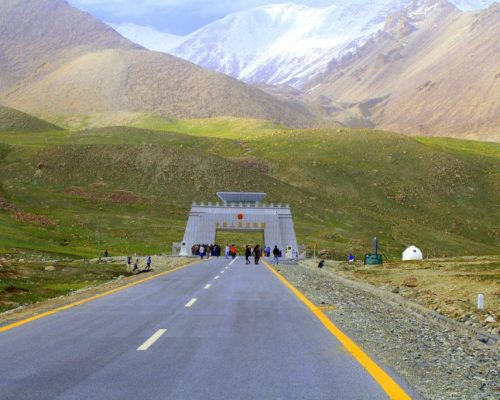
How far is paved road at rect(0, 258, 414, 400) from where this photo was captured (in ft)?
27.4

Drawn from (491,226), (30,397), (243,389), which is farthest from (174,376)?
(491,226)

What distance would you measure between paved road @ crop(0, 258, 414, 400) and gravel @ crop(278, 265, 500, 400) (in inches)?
28.7

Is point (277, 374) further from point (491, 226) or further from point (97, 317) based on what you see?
point (491, 226)

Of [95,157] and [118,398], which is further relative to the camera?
[95,157]

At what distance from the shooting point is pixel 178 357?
10.5 meters

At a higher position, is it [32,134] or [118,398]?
[32,134]

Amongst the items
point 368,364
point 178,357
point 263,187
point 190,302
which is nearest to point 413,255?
point 190,302

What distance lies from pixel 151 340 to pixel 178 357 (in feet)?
5.70

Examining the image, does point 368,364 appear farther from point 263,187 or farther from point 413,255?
point 263,187

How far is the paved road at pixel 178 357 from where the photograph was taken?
8352mm

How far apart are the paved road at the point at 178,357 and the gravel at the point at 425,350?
729mm

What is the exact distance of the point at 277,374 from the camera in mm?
9352

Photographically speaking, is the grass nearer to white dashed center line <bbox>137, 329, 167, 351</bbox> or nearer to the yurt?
white dashed center line <bbox>137, 329, 167, 351</bbox>

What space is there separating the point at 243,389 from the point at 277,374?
3.40 ft
